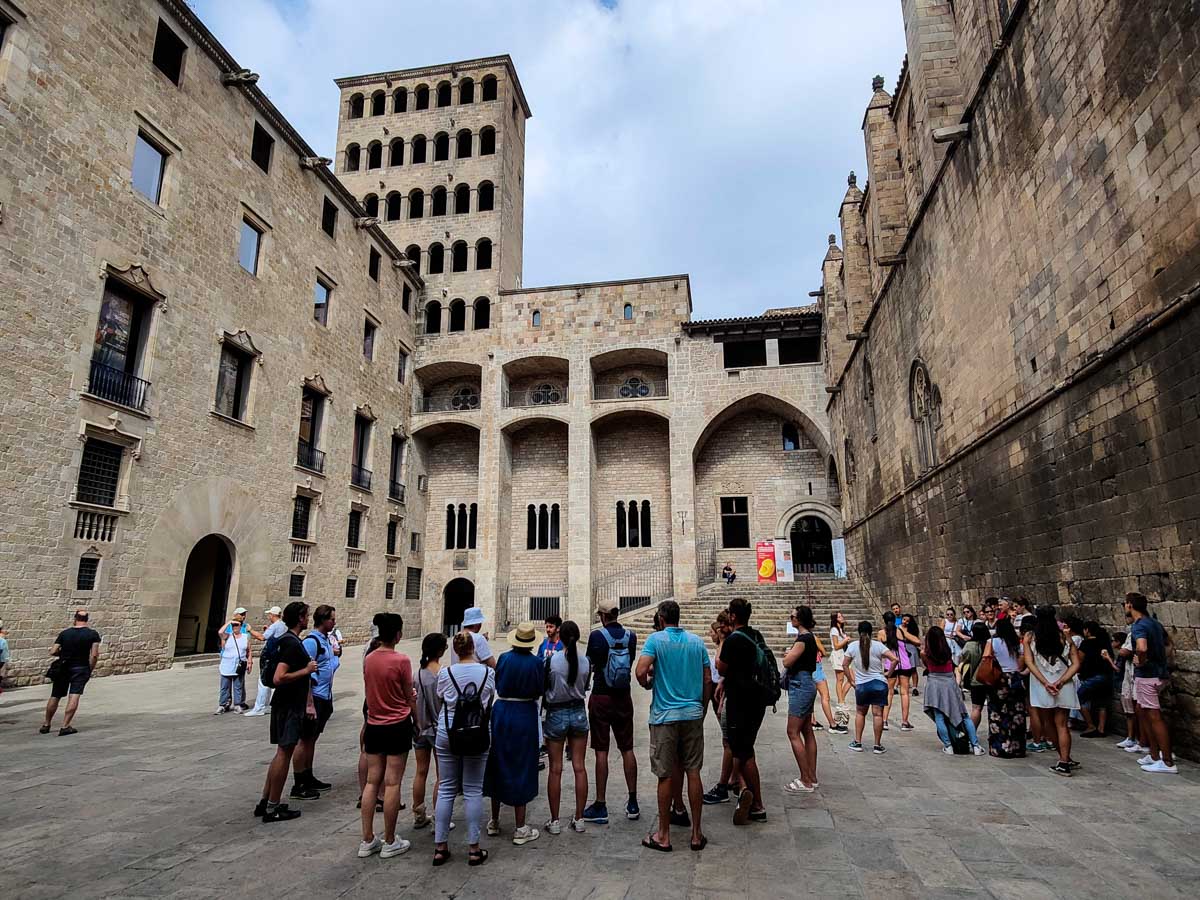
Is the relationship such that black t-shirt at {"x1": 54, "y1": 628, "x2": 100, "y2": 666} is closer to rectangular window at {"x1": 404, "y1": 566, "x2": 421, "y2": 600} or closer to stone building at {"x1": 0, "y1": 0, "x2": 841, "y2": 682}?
stone building at {"x1": 0, "y1": 0, "x2": 841, "y2": 682}

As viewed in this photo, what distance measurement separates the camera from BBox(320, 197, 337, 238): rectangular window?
21094 mm

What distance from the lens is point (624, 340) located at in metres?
26.3

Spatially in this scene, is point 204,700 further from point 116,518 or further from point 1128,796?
point 1128,796

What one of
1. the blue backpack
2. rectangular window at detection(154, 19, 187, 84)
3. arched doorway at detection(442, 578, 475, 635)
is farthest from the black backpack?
arched doorway at detection(442, 578, 475, 635)

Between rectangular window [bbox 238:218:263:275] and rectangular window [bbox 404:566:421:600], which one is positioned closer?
rectangular window [bbox 238:218:263:275]

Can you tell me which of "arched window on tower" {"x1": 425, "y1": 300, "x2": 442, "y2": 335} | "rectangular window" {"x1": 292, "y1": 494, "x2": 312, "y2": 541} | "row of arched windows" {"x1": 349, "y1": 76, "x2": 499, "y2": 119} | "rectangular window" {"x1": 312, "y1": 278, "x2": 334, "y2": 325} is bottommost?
"rectangular window" {"x1": 292, "y1": 494, "x2": 312, "y2": 541}

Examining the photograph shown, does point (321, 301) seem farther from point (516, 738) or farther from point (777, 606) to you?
point (516, 738)

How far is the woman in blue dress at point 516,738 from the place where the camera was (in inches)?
171

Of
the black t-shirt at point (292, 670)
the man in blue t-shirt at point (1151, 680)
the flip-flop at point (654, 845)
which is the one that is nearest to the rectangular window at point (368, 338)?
the black t-shirt at point (292, 670)

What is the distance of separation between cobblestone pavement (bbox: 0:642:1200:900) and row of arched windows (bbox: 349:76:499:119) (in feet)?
104

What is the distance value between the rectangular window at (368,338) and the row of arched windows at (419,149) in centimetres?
1124

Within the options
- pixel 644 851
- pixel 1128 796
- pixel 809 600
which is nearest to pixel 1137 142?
pixel 1128 796

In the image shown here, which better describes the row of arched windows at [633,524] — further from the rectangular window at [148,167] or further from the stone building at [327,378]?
the rectangular window at [148,167]

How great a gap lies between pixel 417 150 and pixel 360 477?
17.5 metres
